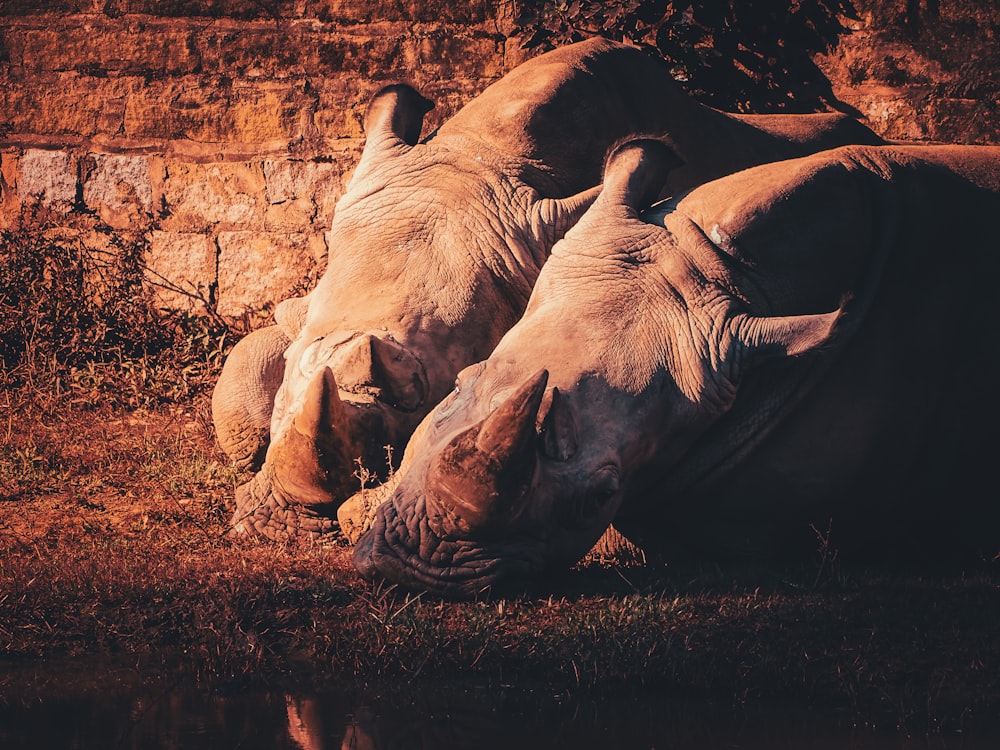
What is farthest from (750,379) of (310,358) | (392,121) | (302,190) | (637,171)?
(302,190)

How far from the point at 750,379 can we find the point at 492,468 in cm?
116

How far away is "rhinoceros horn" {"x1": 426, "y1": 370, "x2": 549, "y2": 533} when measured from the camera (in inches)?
159

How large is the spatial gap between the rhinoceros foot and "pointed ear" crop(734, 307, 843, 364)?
1.64 metres

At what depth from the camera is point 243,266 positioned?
26.6 ft

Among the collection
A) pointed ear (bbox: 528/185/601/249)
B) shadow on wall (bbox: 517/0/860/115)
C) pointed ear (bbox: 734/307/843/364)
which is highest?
shadow on wall (bbox: 517/0/860/115)

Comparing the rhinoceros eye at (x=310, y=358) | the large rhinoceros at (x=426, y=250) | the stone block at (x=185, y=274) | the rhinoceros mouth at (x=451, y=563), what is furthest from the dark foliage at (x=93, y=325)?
the rhinoceros mouth at (x=451, y=563)

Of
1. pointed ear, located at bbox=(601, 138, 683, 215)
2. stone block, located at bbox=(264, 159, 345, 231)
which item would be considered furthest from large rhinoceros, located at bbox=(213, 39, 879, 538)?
stone block, located at bbox=(264, 159, 345, 231)

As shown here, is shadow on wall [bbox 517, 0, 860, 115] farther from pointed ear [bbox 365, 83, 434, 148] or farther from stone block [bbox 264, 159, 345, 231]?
pointed ear [bbox 365, 83, 434, 148]

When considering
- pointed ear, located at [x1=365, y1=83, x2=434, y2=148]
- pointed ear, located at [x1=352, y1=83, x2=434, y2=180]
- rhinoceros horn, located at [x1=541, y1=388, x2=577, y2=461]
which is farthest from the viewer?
pointed ear, located at [x1=365, y1=83, x2=434, y2=148]

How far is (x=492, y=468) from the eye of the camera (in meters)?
4.08

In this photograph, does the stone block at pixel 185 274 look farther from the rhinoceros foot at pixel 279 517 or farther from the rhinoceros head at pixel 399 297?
the rhinoceros foot at pixel 279 517

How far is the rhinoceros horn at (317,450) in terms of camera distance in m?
4.75

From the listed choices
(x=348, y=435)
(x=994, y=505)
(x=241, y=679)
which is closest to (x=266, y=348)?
(x=348, y=435)

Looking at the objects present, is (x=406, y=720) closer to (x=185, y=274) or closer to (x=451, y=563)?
(x=451, y=563)
